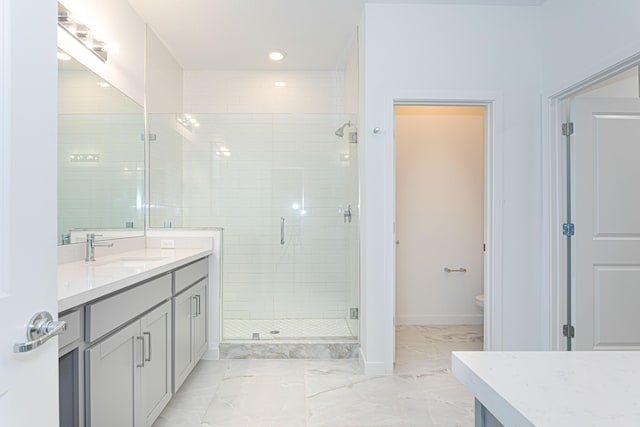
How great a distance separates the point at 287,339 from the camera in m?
3.25

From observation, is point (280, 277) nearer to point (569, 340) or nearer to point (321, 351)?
point (321, 351)

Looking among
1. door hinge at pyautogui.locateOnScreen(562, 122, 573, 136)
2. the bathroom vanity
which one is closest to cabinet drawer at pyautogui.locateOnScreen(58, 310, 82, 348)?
the bathroom vanity

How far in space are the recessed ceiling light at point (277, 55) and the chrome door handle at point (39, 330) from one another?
340cm

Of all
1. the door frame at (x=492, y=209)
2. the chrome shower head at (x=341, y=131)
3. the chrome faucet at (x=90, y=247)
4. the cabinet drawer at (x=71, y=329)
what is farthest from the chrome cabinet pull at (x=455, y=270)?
the cabinet drawer at (x=71, y=329)

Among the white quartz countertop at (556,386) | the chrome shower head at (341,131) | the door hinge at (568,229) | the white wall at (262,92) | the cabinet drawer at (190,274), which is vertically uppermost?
the white wall at (262,92)

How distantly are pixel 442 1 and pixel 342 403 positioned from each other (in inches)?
109

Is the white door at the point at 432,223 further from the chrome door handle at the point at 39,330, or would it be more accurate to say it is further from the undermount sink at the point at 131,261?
the chrome door handle at the point at 39,330

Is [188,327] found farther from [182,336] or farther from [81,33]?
[81,33]

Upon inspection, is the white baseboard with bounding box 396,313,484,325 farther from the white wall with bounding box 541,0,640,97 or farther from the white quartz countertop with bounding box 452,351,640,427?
the white quartz countertop with bounding box 452,351,640,427

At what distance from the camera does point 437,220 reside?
4.15 meters

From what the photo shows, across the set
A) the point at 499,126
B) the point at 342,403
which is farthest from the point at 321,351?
the point at 499,126

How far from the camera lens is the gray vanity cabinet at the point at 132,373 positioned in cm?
142

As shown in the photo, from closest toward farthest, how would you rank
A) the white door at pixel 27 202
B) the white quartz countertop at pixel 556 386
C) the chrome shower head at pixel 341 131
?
the white quartz countertop at pixel 556 386
the white door at pixel 27 202
the chrome shower head at pixel 341 131

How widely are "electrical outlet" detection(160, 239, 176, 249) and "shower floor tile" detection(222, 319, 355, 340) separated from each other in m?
0.76
